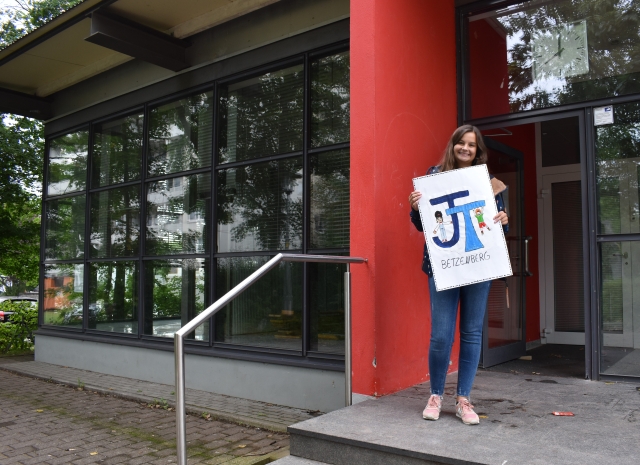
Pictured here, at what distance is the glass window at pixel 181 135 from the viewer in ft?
22.0

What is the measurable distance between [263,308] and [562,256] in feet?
12.0

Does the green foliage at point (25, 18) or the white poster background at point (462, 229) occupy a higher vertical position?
the green foliage at point (25, 18)

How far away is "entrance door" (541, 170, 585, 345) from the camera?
693cm

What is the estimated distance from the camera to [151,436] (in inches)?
181

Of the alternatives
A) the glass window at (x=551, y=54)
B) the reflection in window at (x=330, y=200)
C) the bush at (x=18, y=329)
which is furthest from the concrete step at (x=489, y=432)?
the bush at (x=18, y=329)

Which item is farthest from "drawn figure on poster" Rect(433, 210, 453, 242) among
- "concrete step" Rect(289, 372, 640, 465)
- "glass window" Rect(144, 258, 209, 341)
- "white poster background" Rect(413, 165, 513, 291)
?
"glass window" Rect(144, 258, 209, 341)

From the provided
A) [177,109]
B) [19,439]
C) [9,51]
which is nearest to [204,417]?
[19,439]

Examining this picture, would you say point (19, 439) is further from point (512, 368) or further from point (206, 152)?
point (512, 368)

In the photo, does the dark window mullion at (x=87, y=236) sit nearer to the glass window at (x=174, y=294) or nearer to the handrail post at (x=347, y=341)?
the glass window at (x=174, y=294)

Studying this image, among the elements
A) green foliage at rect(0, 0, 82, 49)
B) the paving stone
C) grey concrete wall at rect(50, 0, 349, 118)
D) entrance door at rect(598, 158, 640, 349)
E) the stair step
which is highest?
green foliage at rect(0, 0, 82, 49)

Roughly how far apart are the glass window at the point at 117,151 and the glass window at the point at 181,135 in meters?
0.33

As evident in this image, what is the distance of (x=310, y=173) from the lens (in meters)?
5.57

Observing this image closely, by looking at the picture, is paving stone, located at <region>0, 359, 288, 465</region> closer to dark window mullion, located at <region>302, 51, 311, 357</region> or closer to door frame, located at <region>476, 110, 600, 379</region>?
dark window mullion, located at <region>302, 51, 311, 357</region>

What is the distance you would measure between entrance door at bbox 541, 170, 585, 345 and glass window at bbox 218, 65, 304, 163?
130 inches
